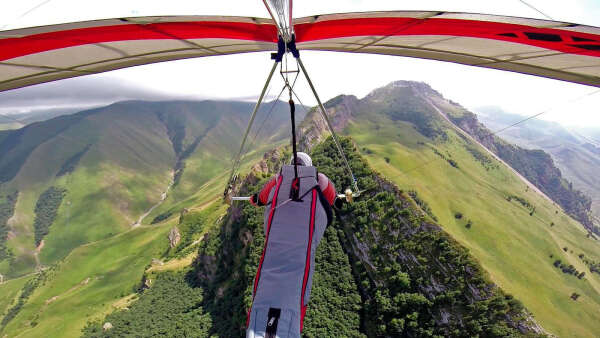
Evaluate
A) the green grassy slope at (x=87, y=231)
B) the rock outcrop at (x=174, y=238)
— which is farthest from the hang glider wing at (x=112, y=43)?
the rock outcrop at (x=174, y=238)

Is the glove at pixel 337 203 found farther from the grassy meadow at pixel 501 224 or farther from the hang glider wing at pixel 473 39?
the grassy meadow at pixel 501 224

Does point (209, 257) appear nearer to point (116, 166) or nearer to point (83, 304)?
point (83, 304)

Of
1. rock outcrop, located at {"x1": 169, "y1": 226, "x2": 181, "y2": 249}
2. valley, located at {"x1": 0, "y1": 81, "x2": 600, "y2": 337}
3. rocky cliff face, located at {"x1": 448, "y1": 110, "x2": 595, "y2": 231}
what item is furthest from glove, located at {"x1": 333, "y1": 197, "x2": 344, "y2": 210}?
rocky cliff face, located at {"x1": 448, "y1": 110, "x2": 595, "y2": 231}

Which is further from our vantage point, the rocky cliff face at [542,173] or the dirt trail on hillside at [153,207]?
the rocky cliff face at [542,173]

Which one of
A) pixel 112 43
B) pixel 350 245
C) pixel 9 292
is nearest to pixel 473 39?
pixel 112 43

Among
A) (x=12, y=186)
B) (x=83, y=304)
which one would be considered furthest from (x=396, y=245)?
(x=12, y=186)

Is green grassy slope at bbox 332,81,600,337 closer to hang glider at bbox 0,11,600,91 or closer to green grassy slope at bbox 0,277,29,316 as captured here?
hang glider at bbox 0,11,600,91
